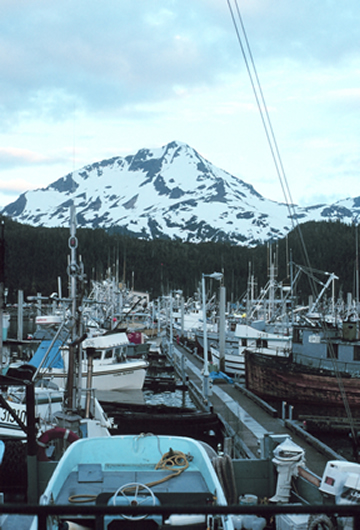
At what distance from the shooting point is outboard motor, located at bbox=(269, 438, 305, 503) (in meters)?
9.66

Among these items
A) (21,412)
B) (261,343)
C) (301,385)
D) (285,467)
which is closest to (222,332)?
(261,343)

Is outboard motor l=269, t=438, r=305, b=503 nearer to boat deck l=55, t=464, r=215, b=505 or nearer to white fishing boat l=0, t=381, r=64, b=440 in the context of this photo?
boat deck l=55, t=464, r=215, b=505

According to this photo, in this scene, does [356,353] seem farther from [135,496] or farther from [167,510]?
[167,510]

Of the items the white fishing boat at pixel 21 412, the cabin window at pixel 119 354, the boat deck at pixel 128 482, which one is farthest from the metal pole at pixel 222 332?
the boat deck at pixel 128 482

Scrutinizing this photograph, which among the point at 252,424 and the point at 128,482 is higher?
the point at 128,482

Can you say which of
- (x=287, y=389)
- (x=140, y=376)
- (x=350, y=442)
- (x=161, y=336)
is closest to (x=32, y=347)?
(x=161, y=336)

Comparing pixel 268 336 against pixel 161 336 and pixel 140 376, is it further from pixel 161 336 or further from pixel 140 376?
pixel 161 336

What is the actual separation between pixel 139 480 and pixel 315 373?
23.1 m

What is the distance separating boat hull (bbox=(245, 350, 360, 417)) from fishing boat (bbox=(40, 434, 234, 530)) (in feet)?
67.0

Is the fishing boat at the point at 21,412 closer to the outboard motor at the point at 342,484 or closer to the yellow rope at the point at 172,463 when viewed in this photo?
the yellow rope at the point at 172,463

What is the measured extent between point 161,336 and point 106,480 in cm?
5498

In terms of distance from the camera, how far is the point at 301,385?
98.5ft

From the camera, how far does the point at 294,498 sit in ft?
31.8

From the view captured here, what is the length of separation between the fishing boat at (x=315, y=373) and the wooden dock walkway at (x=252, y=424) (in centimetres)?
292
